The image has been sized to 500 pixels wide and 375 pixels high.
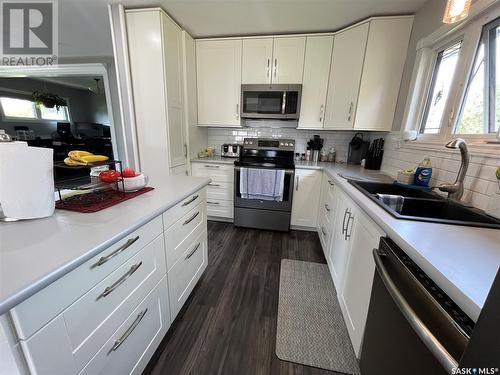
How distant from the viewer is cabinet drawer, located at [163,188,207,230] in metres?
1.12

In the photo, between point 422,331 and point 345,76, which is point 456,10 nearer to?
point 345,76

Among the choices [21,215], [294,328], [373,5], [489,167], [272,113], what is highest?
[373,5]

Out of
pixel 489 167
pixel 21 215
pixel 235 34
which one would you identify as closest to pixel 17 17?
pixel 235 34

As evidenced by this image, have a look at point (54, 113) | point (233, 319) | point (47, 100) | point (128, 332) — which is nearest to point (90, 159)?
point (128, 332)

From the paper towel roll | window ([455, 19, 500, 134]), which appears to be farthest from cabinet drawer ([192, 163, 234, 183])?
window ([455, 19, 500, 134])

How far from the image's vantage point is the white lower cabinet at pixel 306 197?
2477mm

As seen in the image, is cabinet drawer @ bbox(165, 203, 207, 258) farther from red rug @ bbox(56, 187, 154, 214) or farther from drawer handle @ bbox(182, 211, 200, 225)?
red rug @ bbox(56, 187, 154, 214)

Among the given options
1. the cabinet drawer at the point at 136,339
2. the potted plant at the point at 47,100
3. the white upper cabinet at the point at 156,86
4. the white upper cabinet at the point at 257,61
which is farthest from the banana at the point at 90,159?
the potted plant at the point at 47,100

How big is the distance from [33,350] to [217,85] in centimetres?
283

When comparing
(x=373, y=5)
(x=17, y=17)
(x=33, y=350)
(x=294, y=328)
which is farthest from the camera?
(x=17, y=17)

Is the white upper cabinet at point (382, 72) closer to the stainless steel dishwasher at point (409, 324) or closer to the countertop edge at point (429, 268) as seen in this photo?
the countertop edge at point (429, 268)

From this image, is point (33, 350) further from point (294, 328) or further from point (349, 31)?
point (349, 31)

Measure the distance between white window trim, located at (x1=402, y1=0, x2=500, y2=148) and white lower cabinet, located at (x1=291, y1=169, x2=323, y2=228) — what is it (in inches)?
39.9

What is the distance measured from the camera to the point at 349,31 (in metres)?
2.21
